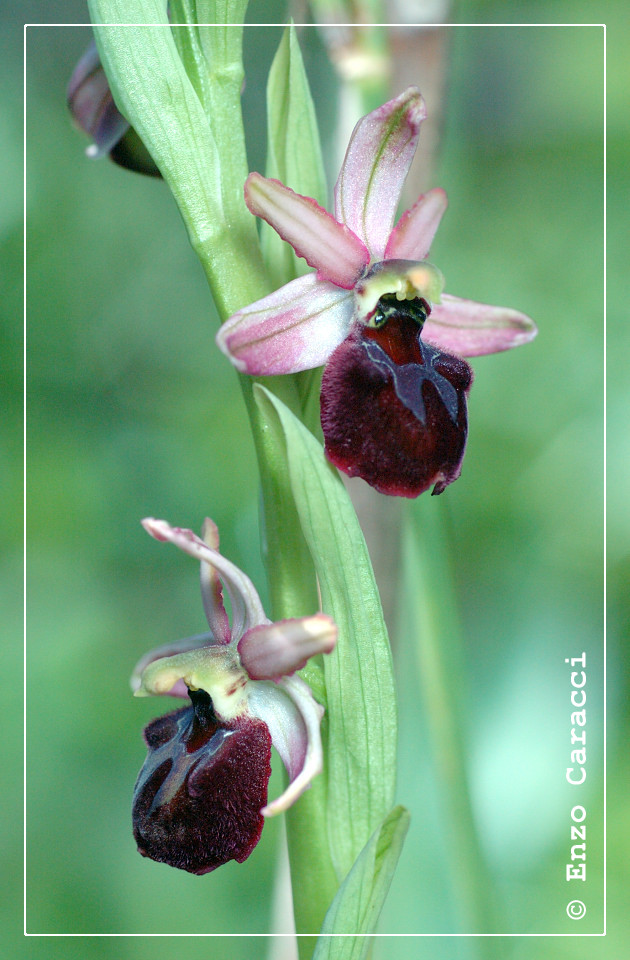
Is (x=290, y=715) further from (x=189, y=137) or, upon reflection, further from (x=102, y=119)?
(x=102, y=119)

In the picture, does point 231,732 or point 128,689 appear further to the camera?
point 128,689

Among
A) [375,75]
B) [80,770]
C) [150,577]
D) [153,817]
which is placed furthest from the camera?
[150,577]

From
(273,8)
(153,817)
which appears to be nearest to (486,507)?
(273,8)

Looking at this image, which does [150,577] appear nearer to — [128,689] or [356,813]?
[128,689]

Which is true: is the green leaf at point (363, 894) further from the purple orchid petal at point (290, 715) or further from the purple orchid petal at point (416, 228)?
the purple orchid petal at point (416, 228)

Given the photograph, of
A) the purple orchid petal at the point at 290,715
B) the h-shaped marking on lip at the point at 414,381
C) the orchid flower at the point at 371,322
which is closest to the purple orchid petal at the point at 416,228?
the orchid flower at the point at 371,322

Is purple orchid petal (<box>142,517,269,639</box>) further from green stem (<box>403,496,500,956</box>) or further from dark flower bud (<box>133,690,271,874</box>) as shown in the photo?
green stem (<box>403,496,500,956</box>)
